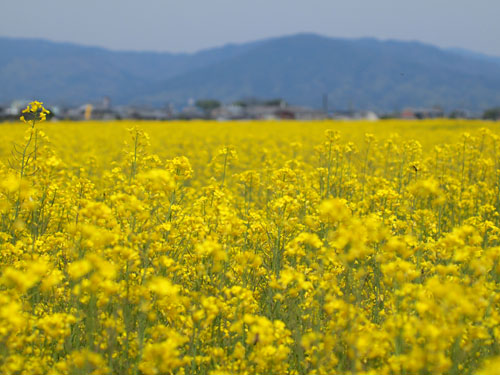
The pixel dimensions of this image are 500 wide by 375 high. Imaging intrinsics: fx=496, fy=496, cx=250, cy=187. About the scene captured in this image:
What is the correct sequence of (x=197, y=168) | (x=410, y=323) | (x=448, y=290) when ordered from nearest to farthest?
(x=448, y=290), (x=410, y=323), (x=197, y=168)

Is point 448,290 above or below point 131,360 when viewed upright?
above

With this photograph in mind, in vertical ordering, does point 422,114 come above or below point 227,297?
above

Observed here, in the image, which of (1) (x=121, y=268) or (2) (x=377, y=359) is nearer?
(2) (x=377, y=359)

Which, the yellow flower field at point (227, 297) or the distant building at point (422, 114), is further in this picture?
the distant building at point (422, 114)

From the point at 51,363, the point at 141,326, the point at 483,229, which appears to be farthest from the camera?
the point at 483,229

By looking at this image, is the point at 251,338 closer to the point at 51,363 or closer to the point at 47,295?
the point at 51,363

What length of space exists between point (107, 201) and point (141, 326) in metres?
2.93

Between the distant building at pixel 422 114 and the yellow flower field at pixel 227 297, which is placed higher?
the distant building at pixel 422 114

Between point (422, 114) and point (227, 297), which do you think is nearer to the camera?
point (227, 297)

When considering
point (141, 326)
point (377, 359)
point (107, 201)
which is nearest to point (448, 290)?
point (377, 359)

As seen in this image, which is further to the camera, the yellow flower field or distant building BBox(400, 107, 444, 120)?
distant building BBox(400, 107, 444, 120)

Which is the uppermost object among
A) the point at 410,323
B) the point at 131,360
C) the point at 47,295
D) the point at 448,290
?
the point at 448,290

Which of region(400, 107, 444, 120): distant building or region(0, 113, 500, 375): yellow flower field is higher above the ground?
region(400, 107, 444, 120): distant building

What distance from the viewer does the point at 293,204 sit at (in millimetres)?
4316
